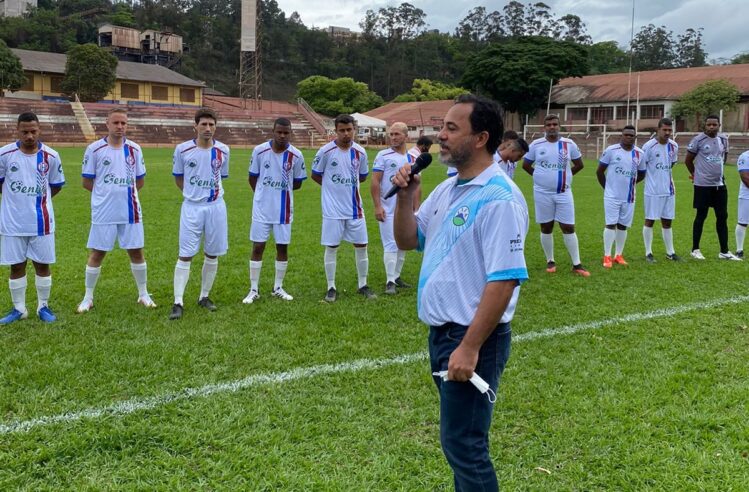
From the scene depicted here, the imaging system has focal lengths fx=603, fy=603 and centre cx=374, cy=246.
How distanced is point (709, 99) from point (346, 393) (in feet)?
163

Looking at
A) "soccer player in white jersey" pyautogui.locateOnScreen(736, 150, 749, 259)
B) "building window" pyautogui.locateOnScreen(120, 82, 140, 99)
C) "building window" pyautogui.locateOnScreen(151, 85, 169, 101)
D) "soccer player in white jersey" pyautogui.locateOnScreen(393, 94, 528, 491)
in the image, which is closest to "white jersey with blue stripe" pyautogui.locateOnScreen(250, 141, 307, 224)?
"soccer player in white jersey" pyautogui.locateOnScreen(393, 94, 528, 491)

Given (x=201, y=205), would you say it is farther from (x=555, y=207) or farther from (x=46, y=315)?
(x=555, y=207)

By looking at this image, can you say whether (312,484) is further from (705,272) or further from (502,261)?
(705,272)

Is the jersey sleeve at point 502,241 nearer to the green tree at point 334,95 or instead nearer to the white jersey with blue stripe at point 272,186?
the white jersey with blue stripe at point 272,186

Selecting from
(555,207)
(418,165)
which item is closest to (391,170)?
(555,207)

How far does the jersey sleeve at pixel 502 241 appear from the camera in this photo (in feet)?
8.24

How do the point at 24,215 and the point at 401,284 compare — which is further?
the point at 401,284

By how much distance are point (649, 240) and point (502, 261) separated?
8805 mm

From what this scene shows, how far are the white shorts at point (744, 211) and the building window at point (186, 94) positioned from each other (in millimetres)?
69238

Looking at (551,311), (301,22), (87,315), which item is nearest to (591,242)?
(551,311)

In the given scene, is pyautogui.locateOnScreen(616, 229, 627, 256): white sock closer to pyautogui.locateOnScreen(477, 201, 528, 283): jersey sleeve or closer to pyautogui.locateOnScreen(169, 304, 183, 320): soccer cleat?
pyautogui.locateOnScreen(169, 304, 183, 320): soccer cleat

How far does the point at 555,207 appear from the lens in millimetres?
9359

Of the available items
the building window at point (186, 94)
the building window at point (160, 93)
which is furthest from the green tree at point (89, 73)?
the building window at point (186, 94)

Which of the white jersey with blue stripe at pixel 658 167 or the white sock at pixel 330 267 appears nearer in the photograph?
the white sock at pixel 330 267
